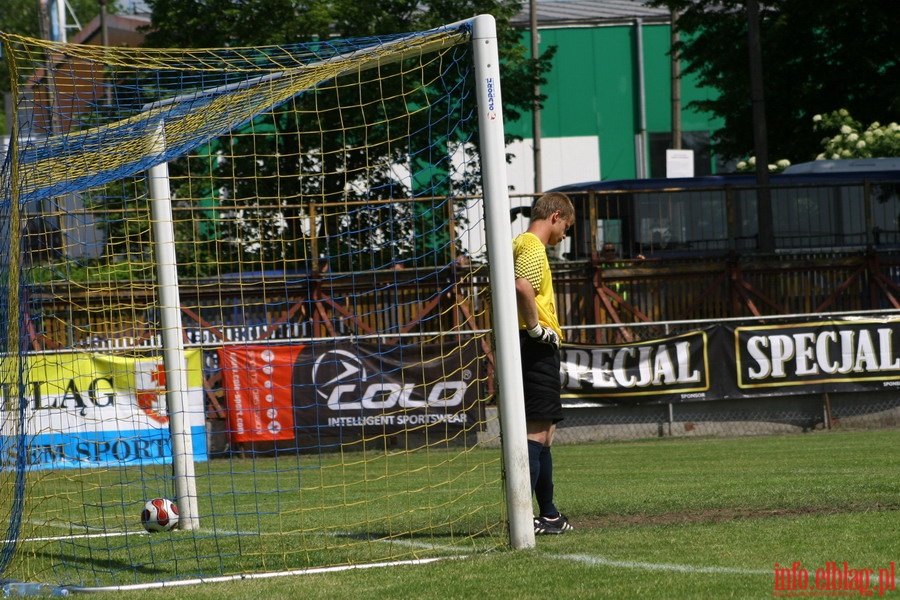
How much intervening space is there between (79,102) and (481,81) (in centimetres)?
292

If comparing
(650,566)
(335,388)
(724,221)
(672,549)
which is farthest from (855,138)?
(650,566)

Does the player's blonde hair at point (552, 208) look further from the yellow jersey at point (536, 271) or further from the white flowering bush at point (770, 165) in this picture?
the white flowering bush at point (770, 165)

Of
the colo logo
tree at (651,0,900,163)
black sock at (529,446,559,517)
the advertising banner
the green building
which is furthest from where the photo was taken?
the green building

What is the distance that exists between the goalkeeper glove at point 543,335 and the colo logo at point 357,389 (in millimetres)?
8903

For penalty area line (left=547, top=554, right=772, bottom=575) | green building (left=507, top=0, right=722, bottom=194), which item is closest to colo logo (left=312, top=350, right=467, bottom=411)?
penalty area line (left=547, top=554, right=772, bottom=575)

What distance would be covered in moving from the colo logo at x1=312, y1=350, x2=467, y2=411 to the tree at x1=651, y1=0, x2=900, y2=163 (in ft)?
43.8

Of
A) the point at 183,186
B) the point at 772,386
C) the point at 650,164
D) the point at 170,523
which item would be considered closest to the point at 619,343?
the point at 772,386

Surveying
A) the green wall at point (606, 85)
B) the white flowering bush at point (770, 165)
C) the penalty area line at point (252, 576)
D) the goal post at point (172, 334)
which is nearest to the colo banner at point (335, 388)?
the goal post at point (172, 334)

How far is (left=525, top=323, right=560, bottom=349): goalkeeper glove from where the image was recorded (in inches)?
278

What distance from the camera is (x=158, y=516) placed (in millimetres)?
8359

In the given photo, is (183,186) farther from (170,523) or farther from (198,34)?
(170,523)

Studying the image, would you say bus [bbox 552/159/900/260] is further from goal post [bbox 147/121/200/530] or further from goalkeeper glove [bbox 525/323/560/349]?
goalkeeper glove [bbox 525/323/560/349]

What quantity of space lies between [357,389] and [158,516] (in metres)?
8.19

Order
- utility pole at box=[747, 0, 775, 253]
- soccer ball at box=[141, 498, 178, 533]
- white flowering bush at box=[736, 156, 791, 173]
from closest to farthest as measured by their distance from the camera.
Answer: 1. soccer ball at box=[141, 498, 178, 533]
2. utility pole at box=[747, 0, 775, 253]
3. white flowering bush at box=[736, 156, 791, 173]
